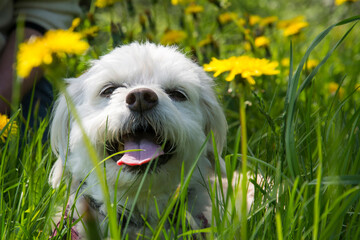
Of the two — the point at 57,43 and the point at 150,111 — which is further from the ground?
the point at 57,43

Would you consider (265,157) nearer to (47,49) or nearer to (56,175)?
(56,175)

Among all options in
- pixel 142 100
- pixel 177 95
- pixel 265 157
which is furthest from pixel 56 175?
pixel 265 157

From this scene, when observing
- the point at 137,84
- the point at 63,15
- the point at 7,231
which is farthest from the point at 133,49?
the point at 63,15

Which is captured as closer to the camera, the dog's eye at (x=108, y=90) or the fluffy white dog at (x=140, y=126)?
the fluffy white dog at (x=140, y=126)

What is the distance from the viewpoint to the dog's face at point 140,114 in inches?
76.6

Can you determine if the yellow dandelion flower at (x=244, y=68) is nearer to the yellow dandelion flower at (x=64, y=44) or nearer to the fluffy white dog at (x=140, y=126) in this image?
the fluffy white dog at (x=140, y=126)

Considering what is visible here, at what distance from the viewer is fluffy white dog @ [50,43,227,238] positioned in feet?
6.39

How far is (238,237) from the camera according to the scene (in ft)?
5.13

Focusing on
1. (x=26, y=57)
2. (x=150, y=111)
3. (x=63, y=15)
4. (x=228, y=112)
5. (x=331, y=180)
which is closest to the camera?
(x=26, y=57)

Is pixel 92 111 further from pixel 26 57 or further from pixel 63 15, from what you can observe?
pixel 63 15

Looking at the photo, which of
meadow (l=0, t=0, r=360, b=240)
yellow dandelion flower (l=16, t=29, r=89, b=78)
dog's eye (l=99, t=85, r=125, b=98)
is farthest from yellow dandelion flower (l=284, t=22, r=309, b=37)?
yellow dandelion flower (l=16, t=29, r=89, b=78)

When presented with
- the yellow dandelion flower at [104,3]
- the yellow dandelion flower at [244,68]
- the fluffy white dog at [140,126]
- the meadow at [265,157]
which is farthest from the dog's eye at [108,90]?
the yellow dandelion flower at [104,3]

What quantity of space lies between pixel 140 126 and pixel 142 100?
13cm

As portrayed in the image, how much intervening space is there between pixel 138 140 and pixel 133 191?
0.23 m
